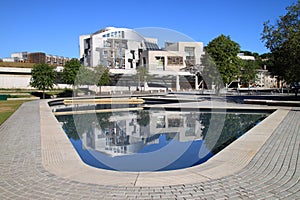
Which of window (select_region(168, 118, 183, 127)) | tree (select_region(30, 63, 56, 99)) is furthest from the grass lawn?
tree (select_region(30, 63, 56, 99))

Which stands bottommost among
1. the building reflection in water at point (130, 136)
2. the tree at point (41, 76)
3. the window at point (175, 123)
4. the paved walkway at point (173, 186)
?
the building reflection in water at point (130, 136)

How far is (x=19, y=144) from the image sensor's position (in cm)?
786

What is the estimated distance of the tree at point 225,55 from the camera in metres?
33.4

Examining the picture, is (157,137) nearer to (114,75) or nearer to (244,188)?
(244,188)

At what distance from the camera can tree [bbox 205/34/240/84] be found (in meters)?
33.4

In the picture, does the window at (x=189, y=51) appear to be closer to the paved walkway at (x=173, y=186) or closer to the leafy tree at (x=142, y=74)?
the leafy tree at (x=142, y=74)

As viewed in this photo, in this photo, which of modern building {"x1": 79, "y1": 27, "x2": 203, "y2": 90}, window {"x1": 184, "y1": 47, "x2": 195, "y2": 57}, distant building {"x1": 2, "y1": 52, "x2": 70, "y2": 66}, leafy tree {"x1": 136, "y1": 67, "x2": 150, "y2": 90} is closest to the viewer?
leafy tree {"x1": 136, "y1": 67, "x2": 150, "y2": 90}

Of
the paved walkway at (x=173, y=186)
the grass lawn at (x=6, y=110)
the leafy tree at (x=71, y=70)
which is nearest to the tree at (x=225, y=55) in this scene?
the leafy tree at (x=71, y=70)

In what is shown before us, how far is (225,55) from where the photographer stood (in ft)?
110

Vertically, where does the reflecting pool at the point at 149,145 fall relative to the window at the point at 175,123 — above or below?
below

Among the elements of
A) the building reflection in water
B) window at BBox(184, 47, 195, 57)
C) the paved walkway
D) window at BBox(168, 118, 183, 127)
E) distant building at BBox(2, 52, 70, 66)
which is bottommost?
the building reflection in water

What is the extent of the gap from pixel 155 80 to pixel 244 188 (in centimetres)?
7293

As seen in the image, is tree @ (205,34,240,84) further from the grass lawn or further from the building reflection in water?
the grass lawn

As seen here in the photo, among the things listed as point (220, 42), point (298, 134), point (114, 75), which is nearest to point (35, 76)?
point (220, 42)
